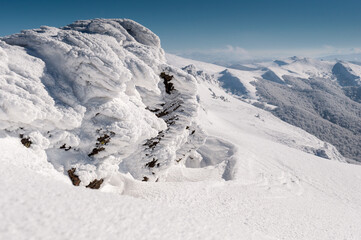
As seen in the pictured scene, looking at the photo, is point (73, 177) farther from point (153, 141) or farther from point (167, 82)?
point (167, 82)

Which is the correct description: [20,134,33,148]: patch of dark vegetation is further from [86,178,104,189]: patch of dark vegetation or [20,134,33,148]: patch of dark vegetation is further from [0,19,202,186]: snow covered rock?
[86,178,104,189]: patch of dark vegetation

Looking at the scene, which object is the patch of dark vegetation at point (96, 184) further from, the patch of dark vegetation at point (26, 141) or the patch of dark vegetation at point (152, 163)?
the patch of dark vegetation at point (152, 163)

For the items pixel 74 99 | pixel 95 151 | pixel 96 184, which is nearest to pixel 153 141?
pixel 95 151

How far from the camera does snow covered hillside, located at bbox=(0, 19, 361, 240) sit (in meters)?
8.56

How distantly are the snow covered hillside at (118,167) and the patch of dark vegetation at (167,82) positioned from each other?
0.16 meters

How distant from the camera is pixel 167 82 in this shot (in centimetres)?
2798

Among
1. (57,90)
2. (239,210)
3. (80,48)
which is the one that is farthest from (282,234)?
(80,48)

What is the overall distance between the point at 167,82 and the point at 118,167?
478 inches

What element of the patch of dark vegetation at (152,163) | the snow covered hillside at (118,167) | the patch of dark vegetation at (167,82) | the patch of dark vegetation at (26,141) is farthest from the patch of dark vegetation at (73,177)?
the patch of dark vegetation at (167,82)

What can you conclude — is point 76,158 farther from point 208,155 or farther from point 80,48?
point 208,155

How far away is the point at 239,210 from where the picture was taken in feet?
73.4

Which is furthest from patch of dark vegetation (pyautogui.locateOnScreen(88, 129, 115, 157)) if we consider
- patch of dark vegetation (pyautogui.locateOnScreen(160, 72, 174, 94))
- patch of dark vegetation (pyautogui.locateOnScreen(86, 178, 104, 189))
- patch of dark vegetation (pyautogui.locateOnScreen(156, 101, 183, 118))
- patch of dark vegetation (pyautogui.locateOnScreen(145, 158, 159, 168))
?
patch of dark vegetation (pyautogui.locateOnScreen(160, 72, 174, 94))

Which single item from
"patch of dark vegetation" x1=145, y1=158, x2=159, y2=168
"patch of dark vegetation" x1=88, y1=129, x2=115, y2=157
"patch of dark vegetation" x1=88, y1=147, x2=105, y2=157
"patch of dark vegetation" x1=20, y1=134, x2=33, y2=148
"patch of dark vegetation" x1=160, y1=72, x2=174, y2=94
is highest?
"patch of dark vegetation" x1=160, y1=72, x2=174, y2=94

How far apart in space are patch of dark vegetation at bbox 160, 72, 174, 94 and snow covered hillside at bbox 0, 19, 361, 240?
16 centimetres
